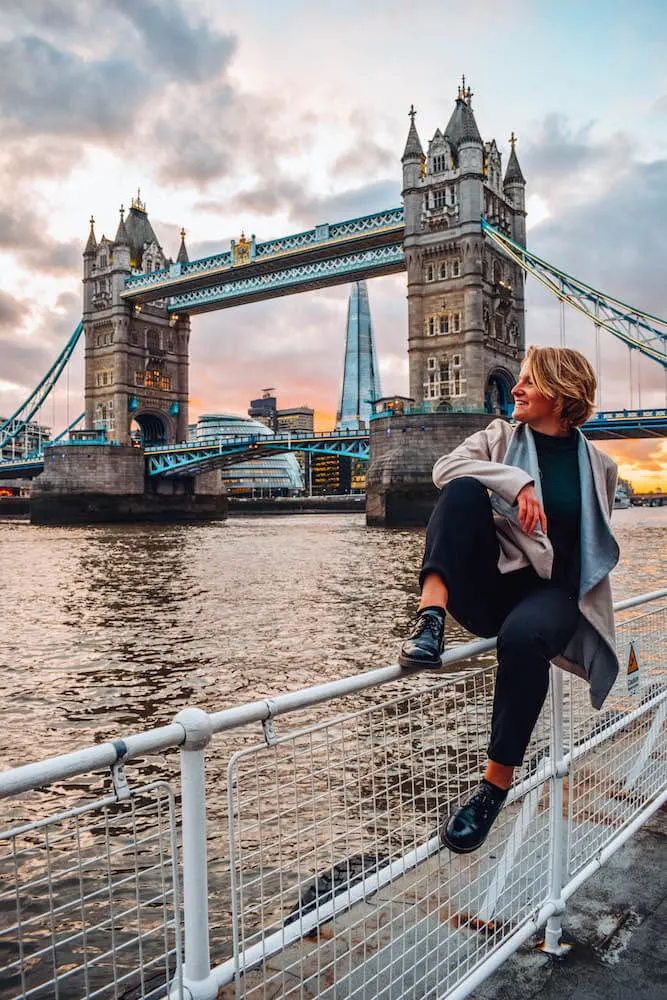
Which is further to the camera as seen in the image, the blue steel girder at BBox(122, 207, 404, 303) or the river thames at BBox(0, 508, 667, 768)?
the blue steel girder at BBox(122, 207, 404, 303)

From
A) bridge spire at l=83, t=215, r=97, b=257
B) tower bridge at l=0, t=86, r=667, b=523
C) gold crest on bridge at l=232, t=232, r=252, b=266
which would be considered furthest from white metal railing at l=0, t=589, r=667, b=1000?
bridge spire at l=83, t=215, r=97, b=257

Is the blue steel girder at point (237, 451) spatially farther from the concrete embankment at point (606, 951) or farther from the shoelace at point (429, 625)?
the shoelace at point (429, 625)

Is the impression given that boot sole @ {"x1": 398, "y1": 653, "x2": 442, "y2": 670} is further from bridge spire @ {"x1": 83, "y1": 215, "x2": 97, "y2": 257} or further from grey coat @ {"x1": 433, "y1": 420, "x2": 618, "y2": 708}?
bridge spire @ {"x1": 83, "y1": 215, "x2": 97, "y2": 257}

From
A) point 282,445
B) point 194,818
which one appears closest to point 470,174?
point 282,445

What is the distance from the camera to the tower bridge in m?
38.9

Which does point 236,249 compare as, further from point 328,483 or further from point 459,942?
point 328,483

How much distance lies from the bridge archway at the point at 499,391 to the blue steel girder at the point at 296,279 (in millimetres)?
8935

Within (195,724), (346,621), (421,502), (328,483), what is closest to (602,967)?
(195,724)

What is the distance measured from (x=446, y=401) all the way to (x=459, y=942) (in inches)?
1692

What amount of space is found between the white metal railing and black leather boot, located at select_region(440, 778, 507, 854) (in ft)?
0.22

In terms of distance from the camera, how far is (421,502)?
3600 centimetres

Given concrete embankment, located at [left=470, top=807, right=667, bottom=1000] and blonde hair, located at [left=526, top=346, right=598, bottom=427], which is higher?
blonde hair, located at [left=526, top=346, right=598, bottom=427]

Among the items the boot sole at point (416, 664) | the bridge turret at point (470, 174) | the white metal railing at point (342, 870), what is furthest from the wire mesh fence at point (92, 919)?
the bridge turret at point (470, 174)

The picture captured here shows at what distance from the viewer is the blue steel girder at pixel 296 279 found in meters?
48.8
